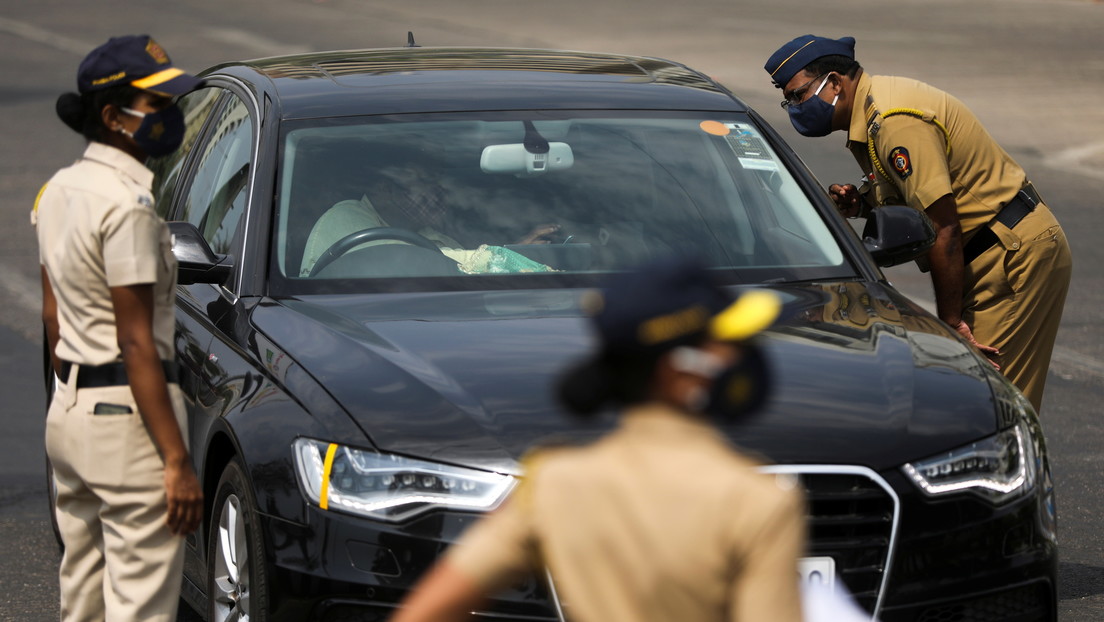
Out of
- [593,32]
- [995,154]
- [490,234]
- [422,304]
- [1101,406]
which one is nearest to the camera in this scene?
[422,304]

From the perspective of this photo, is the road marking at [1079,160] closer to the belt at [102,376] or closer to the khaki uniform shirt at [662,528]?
the belt at [102,376]

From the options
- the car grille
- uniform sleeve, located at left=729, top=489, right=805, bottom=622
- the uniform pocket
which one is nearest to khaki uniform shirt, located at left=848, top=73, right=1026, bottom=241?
the car grille

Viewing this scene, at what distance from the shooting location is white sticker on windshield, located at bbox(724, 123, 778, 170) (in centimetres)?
557

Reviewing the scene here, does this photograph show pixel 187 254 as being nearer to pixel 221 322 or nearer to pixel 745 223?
pixel 221 322

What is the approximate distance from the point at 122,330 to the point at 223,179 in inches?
82.8

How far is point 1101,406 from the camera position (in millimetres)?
8406

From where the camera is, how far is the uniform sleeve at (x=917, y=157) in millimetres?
5609

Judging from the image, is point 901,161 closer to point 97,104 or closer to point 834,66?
A: point 834,66

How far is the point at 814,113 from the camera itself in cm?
586

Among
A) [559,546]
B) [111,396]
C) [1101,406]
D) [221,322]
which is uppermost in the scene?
[559,546]

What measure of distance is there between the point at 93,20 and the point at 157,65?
2663 cm

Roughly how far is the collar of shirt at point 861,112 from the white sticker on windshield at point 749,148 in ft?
1.11

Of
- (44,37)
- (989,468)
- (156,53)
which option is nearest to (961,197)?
(989,468)

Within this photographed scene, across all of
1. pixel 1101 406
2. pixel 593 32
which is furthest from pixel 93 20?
pixel 1101 406
